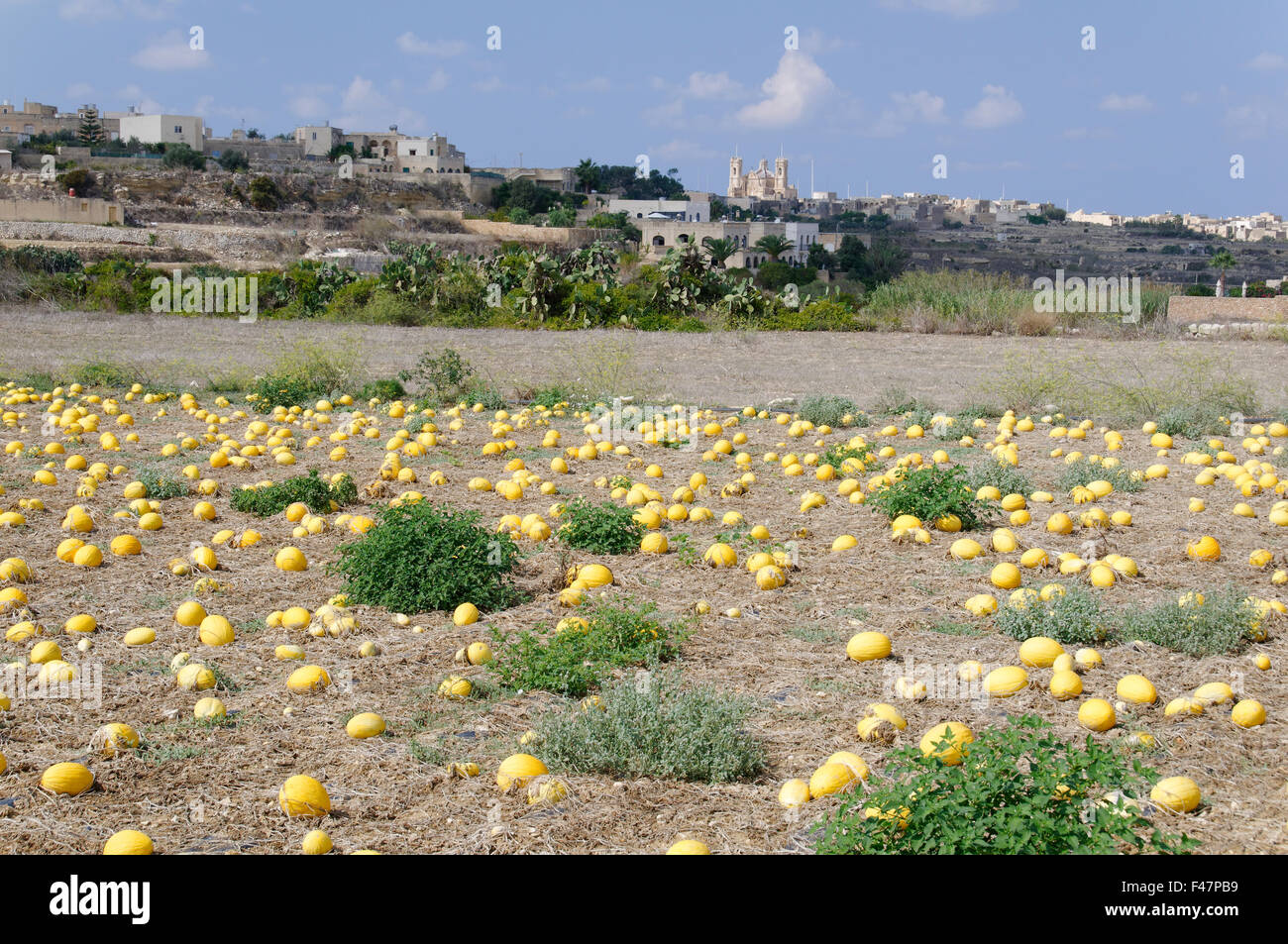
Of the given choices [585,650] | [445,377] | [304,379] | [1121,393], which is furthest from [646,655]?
[304,379]

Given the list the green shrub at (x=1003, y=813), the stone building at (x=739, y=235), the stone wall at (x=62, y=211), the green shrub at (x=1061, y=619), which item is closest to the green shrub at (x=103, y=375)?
the green shrub at (x=1061, y=619)

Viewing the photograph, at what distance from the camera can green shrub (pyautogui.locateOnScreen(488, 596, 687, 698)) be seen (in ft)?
15.1

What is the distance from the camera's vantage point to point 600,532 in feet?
21.9

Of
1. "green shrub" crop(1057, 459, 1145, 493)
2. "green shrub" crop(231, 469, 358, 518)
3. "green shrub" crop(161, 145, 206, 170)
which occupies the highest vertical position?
"green shrub" crop(161, 145, 206, 170)

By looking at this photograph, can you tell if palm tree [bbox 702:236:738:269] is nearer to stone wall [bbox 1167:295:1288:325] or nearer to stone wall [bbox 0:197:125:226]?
stone wall [bbox 1167:295:1288:325]

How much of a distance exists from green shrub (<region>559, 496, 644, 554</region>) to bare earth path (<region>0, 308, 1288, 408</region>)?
21.0 feet

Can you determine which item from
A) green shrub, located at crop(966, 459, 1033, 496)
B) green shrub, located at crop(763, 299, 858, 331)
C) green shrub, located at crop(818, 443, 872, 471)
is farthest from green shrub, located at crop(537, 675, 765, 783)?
green shrub, located at crop(763, 299, 858, 331)

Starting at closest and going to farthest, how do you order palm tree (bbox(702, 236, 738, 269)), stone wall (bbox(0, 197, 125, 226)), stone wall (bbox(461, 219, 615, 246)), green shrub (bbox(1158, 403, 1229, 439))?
green shrub (bbox(1158, 403, 1229, 439))
palm tree (bbox(702, 236, 738, 269))
stone wall (bbox(0, 197, 125, 226))
stone wall (bbox(461, 219, 615, 246))

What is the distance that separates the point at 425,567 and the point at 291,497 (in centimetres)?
255

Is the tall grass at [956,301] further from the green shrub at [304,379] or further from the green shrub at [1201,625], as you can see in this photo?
the green shrub at [1201,625]

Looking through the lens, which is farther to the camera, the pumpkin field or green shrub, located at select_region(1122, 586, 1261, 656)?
green shrub, located at select_region(1122, 586, 1261, 656)

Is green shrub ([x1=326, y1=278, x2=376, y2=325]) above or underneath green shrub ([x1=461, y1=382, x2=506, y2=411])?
above

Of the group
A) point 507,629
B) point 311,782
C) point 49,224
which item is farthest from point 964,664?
point 49,224

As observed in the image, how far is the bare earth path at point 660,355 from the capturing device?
14242mm
